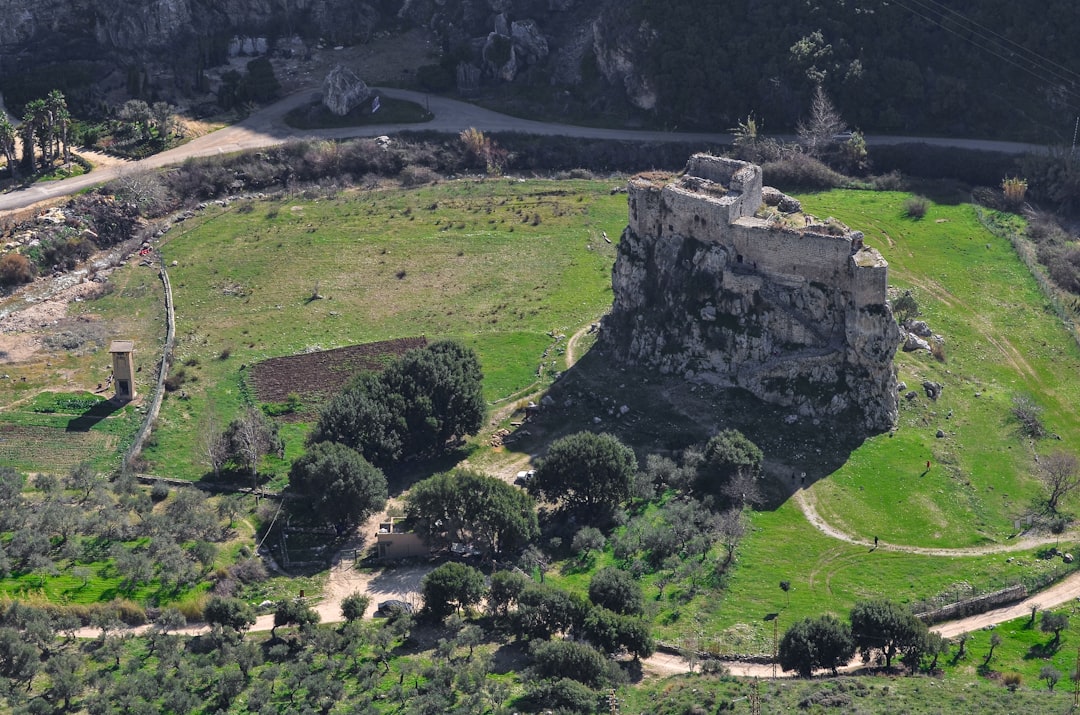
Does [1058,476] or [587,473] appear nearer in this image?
[1058,476]

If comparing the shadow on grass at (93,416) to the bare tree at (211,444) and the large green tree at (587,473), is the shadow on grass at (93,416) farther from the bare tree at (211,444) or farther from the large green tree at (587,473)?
the large green tree at (587,473)

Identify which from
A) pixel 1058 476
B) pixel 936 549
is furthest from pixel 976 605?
pixel 1058 476

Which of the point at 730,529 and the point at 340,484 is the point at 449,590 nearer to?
the point at 340,484

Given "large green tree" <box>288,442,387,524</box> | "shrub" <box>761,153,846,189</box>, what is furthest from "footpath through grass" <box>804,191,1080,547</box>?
"large green tree" <box>288,442,387,524</box>

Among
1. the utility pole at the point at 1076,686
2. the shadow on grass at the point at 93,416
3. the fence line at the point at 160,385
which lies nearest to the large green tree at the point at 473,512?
the fence line at the point at 160,385

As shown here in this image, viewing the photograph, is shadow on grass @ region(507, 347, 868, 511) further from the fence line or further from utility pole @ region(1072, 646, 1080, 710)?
the fence line
